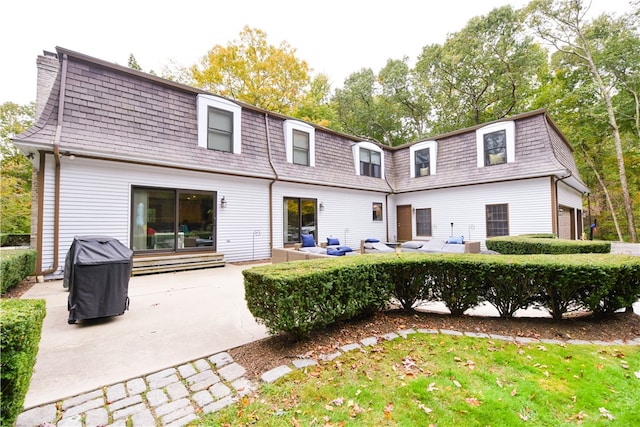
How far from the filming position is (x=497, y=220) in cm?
1129

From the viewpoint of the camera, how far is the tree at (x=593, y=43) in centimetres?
1447

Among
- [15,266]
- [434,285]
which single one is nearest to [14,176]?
[15,266]

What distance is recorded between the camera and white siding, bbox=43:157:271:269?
6.41 m

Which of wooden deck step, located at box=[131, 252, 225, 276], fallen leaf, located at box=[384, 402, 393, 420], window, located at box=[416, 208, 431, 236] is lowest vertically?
fallen leaf, located at box=[384, 402, 393, 420]

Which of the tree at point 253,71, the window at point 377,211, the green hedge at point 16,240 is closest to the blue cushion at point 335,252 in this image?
the window at point 377,211

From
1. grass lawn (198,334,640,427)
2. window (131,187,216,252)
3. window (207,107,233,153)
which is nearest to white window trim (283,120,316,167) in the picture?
window (207,107,233,153)

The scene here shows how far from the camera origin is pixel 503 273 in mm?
3533

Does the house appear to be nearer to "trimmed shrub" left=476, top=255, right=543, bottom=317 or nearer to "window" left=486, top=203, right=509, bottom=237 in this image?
"window" left=486, top=203, right=509, bottom=237

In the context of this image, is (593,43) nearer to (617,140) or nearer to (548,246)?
(617,140)

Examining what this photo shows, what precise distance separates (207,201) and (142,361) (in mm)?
6548

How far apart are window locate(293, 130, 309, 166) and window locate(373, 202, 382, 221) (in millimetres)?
4691

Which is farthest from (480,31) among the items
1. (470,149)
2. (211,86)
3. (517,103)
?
(211,86)

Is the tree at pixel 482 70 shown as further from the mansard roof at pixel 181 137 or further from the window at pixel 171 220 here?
the window at pixel 171 220

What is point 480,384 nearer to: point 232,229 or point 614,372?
point 614,372
